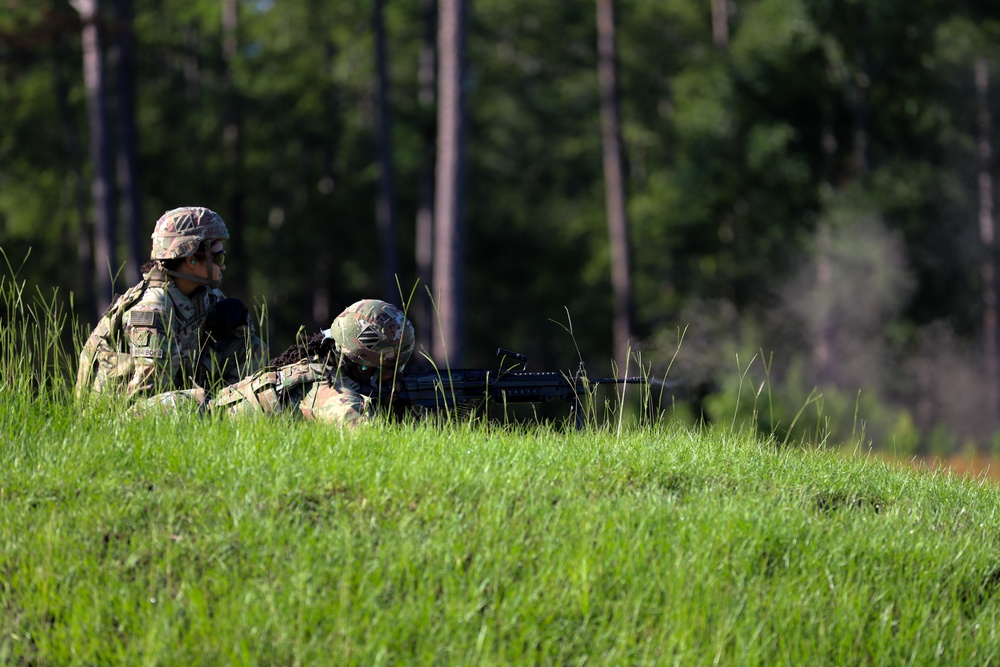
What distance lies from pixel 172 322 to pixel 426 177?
24.8 meters

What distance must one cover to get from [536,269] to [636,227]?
5548 millimetres

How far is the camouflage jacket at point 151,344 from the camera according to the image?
6.63 meters

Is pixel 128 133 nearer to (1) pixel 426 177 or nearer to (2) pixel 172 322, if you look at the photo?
(1) pixel 426 177

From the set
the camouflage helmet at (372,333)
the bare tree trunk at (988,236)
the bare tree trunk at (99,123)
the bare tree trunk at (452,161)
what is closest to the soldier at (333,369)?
the camouflage helmet at (372,333)

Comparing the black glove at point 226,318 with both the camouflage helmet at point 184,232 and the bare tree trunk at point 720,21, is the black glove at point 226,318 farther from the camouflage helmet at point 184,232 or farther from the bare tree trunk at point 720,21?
the bare tree trunk at point 720,21

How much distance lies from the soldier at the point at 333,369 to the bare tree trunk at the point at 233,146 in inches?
1064

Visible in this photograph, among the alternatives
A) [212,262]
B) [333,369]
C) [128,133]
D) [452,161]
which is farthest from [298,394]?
[128,133]

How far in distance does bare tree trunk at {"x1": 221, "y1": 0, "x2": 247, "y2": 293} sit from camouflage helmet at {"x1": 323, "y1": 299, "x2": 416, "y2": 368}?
27.1 meters

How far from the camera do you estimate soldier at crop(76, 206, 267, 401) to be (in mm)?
6660

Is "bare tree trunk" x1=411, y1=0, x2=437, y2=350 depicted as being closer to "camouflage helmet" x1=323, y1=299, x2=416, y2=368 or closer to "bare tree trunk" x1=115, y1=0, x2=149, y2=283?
"bare tree trunk" x1=115, y1=0, x2=149, y2=283

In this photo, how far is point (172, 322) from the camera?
695 centimetres

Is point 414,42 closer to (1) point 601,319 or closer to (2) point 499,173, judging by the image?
(2) point 499,173

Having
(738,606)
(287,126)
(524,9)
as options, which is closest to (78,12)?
(287,126)

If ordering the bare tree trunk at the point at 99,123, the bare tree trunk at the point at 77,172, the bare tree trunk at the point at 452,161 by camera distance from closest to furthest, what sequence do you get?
the bare tree trunk at the point at 452,161 → the bare tree trunk at the point at 99,123 → the bare tree trunk at the point at 77,172
